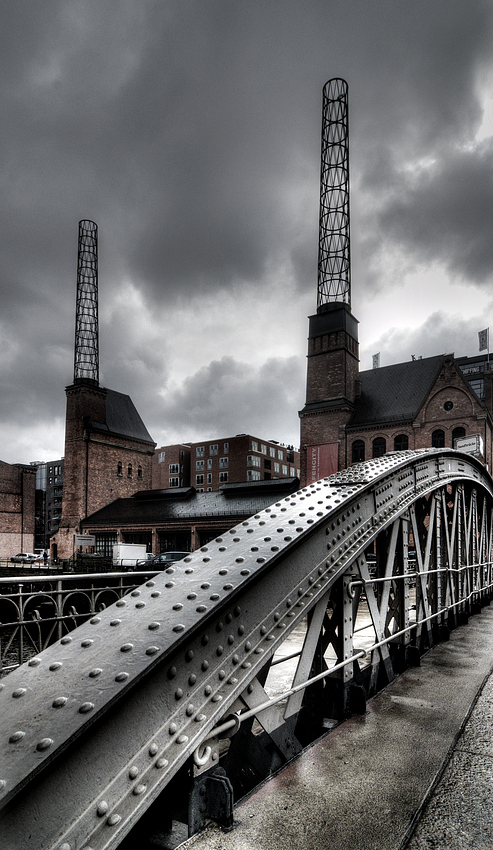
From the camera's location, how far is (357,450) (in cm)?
4194

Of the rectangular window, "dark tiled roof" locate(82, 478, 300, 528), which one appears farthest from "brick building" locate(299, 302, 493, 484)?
the rectangular window

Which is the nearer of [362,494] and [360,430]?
[362,494]

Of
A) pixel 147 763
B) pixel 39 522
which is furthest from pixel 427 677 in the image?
pixel 39 522

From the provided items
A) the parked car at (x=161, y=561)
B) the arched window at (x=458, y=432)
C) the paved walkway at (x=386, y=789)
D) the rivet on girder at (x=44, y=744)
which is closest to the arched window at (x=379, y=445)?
the arched window at (x=458, y=432)

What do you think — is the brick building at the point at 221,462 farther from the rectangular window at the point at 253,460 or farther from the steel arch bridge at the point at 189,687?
the steel arch bridge at the point at 189,687

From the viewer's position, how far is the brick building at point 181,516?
38000mm

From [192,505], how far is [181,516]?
2516 mm

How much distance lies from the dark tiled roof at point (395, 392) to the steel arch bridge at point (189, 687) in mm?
38398

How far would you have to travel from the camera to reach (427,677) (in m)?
5.12

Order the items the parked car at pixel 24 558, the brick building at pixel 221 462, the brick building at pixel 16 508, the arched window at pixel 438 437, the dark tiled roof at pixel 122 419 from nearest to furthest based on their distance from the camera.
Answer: the arched window at pixel 438 437 → the parked car at pixel 24 558 → the dark tiled roof at pixel 122 419 → the brick building at pixel 16 508 → the brick building at pixel 221 462

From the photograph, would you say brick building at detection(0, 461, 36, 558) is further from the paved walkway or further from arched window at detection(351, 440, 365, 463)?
the paved walkway

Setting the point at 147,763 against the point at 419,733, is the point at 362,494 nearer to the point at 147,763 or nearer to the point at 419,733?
the point at 419,733

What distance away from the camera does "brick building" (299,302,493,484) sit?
39.1m

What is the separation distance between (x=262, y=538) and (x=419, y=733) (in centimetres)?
193
